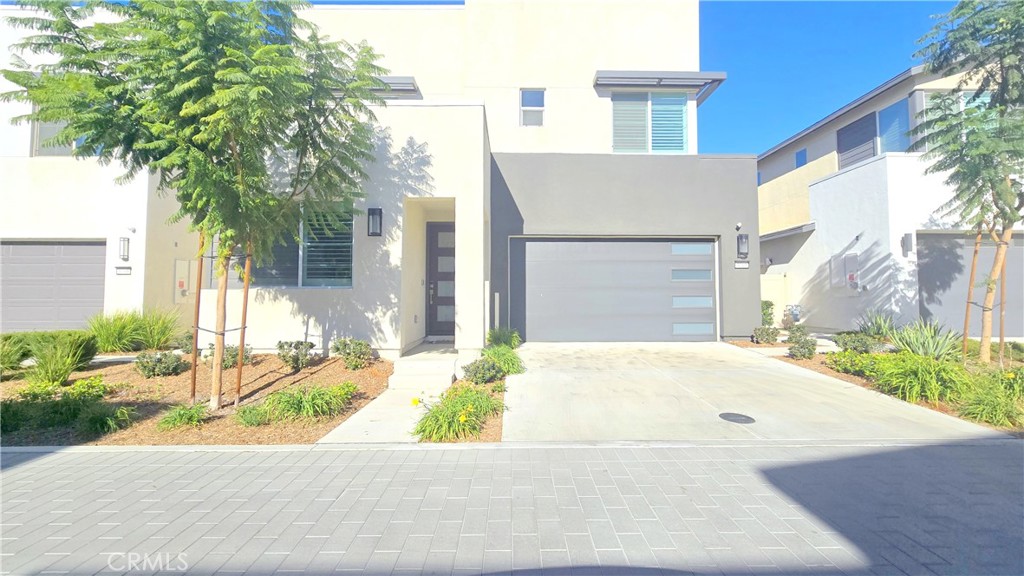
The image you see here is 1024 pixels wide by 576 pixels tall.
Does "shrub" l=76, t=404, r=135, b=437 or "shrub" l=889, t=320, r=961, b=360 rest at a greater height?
"shrub" l=889, t=320, r=961, b=360

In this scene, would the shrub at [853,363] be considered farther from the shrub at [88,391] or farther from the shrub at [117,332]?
the shrub at [117,332]

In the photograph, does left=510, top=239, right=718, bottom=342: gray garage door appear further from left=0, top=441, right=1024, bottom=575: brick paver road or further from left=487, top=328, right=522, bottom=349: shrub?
left=0, top=441, right=1024, bottom=575: brick paver road

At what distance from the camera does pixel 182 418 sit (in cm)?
532

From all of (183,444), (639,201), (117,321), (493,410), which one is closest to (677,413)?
(493,410)

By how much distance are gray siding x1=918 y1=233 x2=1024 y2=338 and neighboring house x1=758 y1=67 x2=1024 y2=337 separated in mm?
26

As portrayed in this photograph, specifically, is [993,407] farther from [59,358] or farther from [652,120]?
[59,358]

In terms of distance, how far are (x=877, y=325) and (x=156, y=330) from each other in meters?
16.2

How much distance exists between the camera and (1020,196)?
8.44 metres

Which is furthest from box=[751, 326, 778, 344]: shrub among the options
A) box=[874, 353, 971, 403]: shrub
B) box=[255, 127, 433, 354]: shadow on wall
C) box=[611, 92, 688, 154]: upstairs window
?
box=[255, 127, 433, 354]: shadow on wall

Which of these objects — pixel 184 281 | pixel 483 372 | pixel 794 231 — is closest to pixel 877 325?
pixel 794 231

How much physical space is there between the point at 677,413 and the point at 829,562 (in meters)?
3.09

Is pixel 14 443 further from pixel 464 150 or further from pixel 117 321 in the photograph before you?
pixel 464 150

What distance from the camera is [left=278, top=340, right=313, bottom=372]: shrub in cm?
763

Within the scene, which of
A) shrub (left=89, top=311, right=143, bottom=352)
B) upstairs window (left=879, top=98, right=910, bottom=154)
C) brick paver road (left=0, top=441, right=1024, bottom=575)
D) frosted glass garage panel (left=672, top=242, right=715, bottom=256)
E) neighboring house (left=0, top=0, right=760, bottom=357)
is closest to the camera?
brick paver road (left=0, top=441, right=1024, bottom=575)
